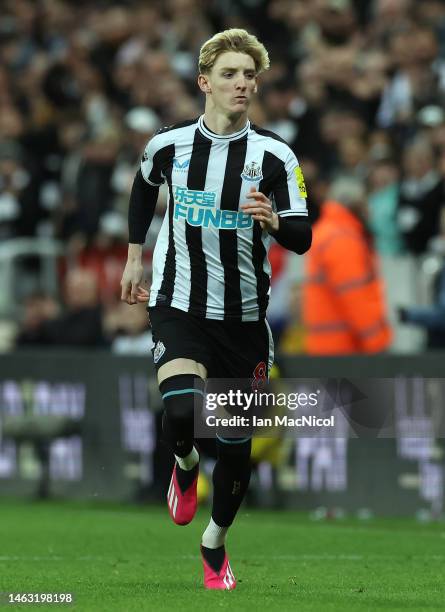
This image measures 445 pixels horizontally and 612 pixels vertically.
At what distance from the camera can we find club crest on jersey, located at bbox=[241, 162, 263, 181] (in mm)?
7199

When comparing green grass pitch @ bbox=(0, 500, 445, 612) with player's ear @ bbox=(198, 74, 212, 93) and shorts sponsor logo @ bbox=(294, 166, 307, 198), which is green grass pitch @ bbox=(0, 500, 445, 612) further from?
player's ear @ bbox=(198, 74, 212, 93)

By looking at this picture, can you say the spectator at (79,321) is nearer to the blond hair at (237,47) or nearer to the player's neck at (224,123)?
the player's neck at (224,123)

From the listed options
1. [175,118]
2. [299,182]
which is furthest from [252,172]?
[175,118]

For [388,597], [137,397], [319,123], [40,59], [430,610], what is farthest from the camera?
[40,59]

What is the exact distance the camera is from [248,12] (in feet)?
58.5

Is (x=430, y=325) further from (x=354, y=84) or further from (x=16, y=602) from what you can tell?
(x=16, y=602)

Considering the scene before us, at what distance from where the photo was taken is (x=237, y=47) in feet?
23.5

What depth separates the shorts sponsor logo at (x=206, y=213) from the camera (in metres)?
7.22

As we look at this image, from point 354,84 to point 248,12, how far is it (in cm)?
333

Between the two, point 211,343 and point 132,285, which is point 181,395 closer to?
point 211,343

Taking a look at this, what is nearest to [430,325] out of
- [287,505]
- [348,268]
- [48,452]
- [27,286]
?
[348,268]

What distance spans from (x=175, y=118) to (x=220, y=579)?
9.51 meters

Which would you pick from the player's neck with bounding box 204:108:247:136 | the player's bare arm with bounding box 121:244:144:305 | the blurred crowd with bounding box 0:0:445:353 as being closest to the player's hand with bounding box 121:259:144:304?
the player's bare arm with bounding box 121:244:144:305

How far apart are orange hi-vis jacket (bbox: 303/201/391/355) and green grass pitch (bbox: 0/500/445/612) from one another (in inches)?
59.2
